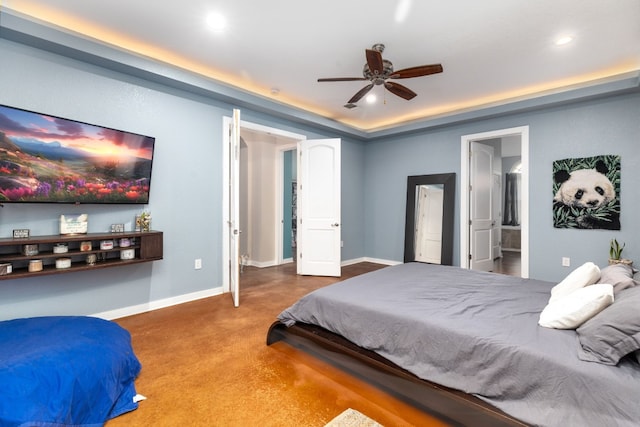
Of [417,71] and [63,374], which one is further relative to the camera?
[417,71]

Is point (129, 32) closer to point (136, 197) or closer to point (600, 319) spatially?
point (136, 197)

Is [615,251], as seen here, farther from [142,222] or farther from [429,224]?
[142,222]

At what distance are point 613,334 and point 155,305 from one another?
3.85 m

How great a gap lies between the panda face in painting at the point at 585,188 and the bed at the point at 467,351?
214 centimetres

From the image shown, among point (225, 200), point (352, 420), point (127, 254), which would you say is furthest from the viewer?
point (225, 200)

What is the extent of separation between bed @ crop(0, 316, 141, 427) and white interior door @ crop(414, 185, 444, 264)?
15.2 feet

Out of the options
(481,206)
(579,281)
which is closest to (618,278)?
(579,281)

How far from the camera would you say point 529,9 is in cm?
244

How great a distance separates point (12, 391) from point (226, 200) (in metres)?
2.79

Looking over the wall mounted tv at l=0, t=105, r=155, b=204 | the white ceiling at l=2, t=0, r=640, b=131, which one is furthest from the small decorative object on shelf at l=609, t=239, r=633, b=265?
the wall mounted tv at l=0, t=105, r=155, b=204

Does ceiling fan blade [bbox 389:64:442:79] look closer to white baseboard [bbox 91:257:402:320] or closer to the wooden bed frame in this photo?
the wooden bed frame

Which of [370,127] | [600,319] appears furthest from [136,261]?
[370,127]

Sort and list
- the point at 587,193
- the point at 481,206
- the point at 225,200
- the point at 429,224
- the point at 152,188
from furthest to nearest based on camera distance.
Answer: the point at 429,224 → the point at 481,206 → the point at 225,200 → the point at 587,193 → the point at 152,188

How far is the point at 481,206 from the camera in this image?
5.13 m
